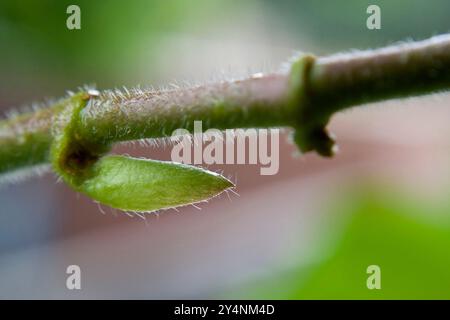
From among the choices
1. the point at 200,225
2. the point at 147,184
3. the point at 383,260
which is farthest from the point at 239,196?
the point at 200,225

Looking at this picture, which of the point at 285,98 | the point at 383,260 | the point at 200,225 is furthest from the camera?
the point at 200,225

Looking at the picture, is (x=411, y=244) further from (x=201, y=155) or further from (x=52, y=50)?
(x=52, y=50)

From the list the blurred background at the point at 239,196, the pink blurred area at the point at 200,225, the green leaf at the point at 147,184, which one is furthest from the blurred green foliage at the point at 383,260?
the green leaf at the point at 147,184

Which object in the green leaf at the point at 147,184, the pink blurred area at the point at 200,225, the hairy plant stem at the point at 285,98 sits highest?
the pink blurred area at the point at 200,225

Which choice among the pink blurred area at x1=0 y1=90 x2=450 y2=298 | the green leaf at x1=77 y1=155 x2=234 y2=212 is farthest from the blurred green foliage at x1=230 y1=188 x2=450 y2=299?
the green leaf at x1=77 y1=155 x2=234 y2=212

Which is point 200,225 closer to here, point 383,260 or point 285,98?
point 383,260

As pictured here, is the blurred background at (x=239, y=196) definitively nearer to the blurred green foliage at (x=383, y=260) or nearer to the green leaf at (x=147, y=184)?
the blurred green foliage at (x=383, y=260)

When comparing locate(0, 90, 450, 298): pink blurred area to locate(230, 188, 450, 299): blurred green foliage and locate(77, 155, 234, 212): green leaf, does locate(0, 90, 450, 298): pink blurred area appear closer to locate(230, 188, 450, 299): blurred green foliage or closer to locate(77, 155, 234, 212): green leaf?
locate(230, 188, 450, 299): blurred green foliage
